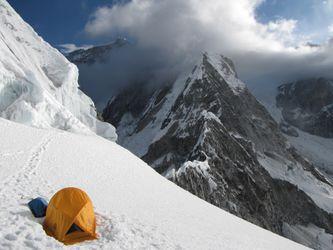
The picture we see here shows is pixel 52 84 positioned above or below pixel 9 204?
above

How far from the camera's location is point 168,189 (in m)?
28.9

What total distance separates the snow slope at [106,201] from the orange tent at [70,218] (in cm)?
47

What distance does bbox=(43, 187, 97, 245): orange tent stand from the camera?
14.4 m

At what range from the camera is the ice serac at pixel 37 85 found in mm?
44375

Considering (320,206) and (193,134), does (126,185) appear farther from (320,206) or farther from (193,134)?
(320,206)

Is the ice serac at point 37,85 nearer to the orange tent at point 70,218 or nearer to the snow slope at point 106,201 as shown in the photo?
the snow slope at point 106,201

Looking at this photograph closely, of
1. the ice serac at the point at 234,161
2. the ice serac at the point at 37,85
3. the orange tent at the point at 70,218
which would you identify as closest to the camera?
the orange tent at the point at 70,218

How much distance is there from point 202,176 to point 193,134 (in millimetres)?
53497

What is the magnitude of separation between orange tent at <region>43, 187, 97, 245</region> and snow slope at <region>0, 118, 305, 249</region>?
1.53ft

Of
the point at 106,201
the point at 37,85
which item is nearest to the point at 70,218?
the point at 106,201

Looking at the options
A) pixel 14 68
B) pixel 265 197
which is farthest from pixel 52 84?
pixel 265 197

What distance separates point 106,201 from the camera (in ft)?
65.5

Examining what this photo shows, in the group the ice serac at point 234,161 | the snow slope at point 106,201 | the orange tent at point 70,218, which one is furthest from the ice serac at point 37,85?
the orange tent at point 70,218

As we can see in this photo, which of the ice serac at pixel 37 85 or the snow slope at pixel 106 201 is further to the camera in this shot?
the ice serac at pixel 37 85
